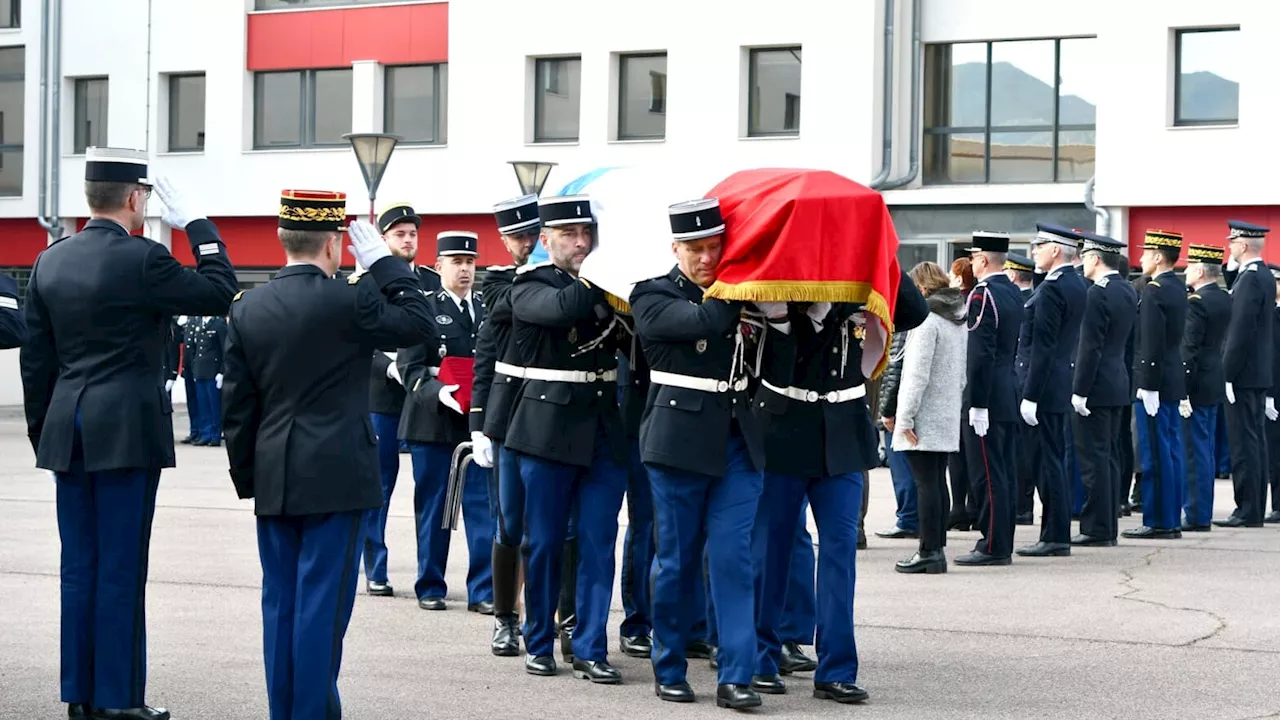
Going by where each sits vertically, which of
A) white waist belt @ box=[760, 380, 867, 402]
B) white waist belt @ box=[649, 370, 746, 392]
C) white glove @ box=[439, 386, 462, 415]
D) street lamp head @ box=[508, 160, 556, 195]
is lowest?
white glove @ box=[439, 386, 462, 415]

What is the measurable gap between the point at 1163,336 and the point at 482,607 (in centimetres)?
640

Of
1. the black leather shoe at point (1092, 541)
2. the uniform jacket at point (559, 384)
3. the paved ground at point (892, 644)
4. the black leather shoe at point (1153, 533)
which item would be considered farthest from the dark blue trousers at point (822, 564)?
the black leather shoe at point (1153, 533)

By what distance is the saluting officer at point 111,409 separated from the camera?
6.87 m

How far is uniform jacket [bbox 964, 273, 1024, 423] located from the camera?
40.2 feet

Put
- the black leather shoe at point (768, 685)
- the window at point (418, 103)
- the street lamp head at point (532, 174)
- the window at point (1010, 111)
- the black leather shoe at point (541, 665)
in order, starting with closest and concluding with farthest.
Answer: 1. the black leather shoe at point (768, 685)
2. the black leather shoe at point (541, 665)
3. the street lamp head at point (532, 174)
4. the window at point (1010, 111)
5. the window at point (418, 103)

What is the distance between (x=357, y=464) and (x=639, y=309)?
1441 millimetres

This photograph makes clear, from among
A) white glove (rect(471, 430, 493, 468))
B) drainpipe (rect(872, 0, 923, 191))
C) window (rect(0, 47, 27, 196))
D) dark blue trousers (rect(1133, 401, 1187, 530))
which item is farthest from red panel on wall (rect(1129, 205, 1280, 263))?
window (rect(0, 47, 27, 196))

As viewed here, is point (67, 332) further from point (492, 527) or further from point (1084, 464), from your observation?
point (1084, 464)

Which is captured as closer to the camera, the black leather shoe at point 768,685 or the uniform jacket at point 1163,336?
the black leather shoe at point 768,685

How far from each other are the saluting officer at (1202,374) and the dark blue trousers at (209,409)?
13226mm

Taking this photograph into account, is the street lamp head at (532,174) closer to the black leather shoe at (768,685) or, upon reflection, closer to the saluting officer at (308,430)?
the black leather shoe at (768,685)

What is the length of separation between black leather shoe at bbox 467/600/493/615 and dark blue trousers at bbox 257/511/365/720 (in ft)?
A: 11.1

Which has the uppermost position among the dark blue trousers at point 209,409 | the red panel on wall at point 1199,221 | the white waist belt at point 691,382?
the red panel on wall at point 1199,221

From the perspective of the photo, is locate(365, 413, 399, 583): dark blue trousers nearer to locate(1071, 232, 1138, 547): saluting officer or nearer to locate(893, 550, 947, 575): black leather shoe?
locate(893, 550, 947, 575): black leather shoe
